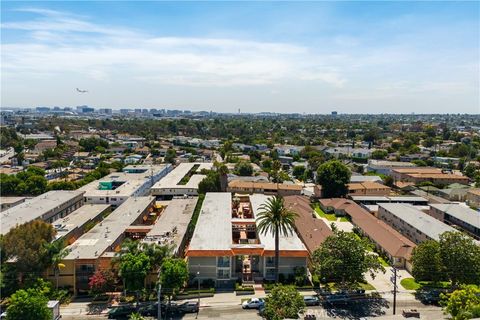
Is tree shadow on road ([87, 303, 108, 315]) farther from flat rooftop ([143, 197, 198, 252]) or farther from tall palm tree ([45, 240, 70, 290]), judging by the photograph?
flat rooftop ([143, 197, 198, 252])

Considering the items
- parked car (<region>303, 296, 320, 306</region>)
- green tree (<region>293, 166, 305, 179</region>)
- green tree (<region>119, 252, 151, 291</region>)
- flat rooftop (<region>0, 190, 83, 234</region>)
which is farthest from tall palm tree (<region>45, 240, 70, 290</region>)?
green tree (<region>293, 166, 305, 179</region>)

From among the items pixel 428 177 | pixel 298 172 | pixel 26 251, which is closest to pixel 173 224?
pixel 26 251

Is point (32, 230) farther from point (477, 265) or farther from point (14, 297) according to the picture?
point (477, 265)

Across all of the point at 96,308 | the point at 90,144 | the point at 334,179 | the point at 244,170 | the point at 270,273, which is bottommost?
the point at 96,308

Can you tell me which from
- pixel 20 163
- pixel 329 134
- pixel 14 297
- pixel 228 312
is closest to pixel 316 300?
pixel 228 312

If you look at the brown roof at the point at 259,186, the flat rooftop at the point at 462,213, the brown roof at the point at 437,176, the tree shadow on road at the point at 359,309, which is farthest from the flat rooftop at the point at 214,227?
the brown roof at the point at 437,176

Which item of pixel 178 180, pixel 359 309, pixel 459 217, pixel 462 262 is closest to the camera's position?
pixel 359 309

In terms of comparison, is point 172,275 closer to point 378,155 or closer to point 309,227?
point 309,227
